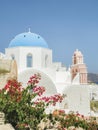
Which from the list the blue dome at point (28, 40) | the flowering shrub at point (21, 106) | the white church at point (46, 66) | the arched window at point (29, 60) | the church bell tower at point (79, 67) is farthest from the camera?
the church bell tower at point (79, 67)

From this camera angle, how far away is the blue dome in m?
22.2

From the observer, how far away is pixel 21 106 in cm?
554

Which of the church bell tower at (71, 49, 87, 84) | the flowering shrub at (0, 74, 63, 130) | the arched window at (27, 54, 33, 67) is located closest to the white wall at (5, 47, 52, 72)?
the arched window at (27, 54, 33, 67)

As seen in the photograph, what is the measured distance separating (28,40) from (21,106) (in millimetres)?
17093

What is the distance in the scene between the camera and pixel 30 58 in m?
21.8

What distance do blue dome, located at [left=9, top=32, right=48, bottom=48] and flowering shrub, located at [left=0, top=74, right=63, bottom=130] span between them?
16175 millimetres

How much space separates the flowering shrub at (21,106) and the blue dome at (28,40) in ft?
Result: 53.1

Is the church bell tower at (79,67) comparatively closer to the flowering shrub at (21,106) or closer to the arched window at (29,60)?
the arched window at (29,60)

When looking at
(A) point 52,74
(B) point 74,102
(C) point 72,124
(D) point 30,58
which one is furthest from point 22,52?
(C) point 72,124

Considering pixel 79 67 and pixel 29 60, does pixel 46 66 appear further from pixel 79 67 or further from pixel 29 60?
pixel 79 67

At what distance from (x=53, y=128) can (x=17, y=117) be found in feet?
2.38

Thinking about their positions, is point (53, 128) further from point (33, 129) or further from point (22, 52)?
point (22, 52)

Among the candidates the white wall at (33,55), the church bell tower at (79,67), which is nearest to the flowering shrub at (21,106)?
the white wall at (33,55)

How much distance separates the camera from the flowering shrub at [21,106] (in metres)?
5.43
